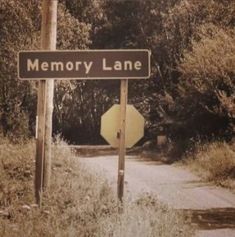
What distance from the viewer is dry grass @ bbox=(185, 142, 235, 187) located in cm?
1850

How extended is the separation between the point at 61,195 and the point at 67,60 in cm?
255

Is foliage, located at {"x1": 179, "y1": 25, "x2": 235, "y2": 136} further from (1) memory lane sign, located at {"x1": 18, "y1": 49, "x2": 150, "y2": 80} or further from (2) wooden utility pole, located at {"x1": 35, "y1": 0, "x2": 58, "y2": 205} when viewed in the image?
(1) memory lane sign, located at {"x1": 18, "y1": 49, "x2": 150, "y2": 80}

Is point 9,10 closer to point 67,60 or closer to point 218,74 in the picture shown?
point 218,74

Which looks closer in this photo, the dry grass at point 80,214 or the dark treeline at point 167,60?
the dry grass at point 80,214

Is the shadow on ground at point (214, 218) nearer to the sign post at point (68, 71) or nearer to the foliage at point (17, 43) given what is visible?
the sign post at point (68, 71)

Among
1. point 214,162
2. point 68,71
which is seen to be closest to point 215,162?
point 214,162

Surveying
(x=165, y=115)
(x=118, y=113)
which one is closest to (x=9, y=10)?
(x=165, y=115)

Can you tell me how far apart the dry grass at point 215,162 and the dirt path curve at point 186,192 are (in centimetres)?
39

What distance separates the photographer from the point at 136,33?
44.0 meters

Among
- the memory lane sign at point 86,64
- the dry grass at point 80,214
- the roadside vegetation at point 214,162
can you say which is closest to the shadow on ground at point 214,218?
the dry grass at point 80,214

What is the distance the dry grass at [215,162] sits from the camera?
60.7 ft

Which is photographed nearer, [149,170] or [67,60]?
[67,60]

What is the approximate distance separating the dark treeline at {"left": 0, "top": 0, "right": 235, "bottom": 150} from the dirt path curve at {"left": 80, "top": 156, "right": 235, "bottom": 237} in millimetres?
2581

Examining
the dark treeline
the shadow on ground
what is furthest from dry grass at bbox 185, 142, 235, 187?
the shadow on ground
